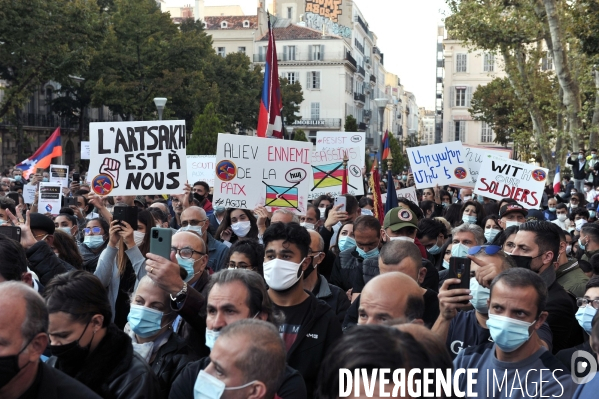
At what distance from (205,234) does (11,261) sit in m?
3.21

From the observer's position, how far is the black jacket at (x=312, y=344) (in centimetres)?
468

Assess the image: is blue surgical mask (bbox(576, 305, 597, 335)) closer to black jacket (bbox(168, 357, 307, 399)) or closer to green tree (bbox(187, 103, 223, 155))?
black jacket (bbox(168, 357, 307, 399))

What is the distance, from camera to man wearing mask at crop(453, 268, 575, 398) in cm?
391

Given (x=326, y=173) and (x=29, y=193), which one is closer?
(x=326, y=173)

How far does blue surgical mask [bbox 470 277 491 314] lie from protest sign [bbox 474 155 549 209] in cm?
776

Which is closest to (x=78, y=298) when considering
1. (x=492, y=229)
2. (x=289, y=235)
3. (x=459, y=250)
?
(x=289, y=235)

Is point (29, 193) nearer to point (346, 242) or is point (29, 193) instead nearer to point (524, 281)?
point (346, 242)

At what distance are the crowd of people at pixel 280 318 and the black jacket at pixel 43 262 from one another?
10 mm

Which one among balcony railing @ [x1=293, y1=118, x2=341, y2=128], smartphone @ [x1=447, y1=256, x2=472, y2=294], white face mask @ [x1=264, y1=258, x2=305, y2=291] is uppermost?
balcony railing @ [x1=293, y1=118, x2=341, y2=128]

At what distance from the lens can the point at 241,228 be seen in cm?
916

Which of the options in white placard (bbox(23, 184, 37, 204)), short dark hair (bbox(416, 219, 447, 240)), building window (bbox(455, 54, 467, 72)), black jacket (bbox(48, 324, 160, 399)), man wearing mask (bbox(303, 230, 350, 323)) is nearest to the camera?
black jacket (bbox(48, 324, 160, 399))

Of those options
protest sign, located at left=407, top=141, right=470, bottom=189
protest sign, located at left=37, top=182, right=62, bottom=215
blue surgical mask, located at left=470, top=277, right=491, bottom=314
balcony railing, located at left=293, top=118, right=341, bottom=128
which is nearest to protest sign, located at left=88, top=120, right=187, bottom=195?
protest sign, located at left=37, top=182, right=62, bottom=215

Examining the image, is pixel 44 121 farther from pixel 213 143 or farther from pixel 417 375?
pixel 417 375

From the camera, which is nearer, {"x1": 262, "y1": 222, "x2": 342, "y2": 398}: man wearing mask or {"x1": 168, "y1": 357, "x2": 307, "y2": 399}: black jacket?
{"x1": 168, "y1": 357, "x2": 307, "y2": 399}: black jacket
